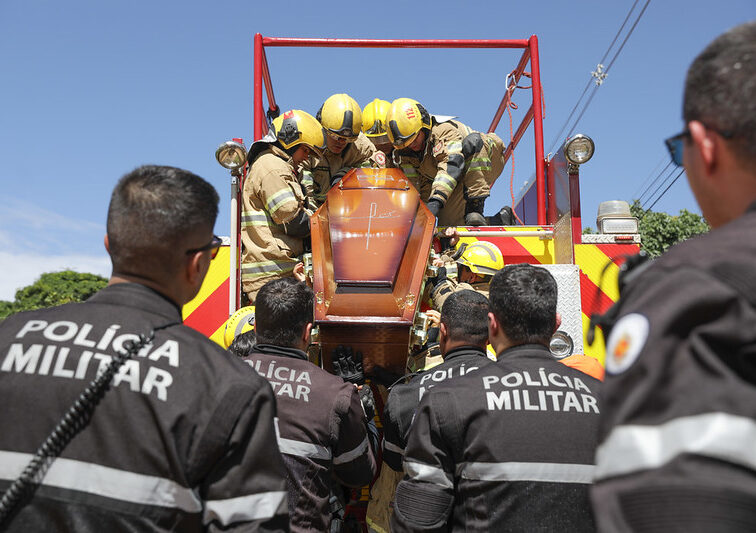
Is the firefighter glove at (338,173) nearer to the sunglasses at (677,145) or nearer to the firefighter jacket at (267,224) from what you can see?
the firefighter jacket at (267,224)

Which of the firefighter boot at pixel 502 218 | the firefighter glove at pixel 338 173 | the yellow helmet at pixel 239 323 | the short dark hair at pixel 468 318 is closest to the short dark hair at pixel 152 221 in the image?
the short dark hair at pixel 468 318

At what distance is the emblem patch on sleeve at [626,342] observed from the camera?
0.83 metres

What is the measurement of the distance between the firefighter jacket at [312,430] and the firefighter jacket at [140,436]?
3.33 ft

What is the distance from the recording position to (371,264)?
3.41m

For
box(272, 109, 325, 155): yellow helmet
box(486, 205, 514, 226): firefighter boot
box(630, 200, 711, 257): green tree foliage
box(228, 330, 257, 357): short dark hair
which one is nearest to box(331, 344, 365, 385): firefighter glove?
box(228, 330, 257, 357): short dark hair

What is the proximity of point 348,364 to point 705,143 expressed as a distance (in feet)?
7.77

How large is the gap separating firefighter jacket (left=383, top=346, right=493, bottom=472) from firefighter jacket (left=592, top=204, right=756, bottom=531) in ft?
5.18

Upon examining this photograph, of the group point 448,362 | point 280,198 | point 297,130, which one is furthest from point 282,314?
point 297,130

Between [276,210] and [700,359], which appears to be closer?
[700,359]

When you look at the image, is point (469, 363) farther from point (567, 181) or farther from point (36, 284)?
point (36, 284)

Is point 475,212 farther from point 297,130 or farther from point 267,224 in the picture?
point 267,224

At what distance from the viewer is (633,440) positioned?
0.79 meters

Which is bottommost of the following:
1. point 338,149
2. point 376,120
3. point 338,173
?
point 338,173

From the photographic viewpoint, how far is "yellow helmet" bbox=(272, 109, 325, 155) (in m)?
4.62
